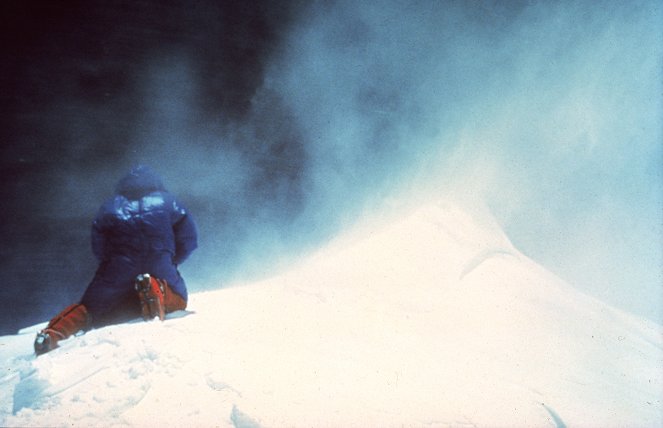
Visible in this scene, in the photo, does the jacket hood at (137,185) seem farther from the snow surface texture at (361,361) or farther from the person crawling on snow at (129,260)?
the snow surface texture at (361,361)

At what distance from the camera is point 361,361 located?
2059mm

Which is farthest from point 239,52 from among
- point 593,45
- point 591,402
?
point 593,45

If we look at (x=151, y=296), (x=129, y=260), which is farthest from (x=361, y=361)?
(x=129, y=260)

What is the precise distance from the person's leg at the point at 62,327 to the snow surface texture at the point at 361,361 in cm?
11

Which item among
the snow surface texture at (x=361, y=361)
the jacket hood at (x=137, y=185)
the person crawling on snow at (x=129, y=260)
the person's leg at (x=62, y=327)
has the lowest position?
the snow surface texture at (x=361, y=361)

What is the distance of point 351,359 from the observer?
2064 mm

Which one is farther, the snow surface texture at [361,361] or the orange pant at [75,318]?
the orange pant at [75,318]

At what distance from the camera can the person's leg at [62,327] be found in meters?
2.28

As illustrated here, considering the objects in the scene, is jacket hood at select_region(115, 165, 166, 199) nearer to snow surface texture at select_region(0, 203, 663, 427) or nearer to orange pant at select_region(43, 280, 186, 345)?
orange pant at select_region(43, 280, 186, 345)

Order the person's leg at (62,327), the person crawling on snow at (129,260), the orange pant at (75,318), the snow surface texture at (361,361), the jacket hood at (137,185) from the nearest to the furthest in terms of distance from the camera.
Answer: the snow surface texture at (361,361) → the person's leg at (62,327) → the orange pant at (75,318) → the person crawling on snow at (129,260) → the jacket hood at (137,185)

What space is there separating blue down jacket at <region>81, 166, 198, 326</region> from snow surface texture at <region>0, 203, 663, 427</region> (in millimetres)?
367

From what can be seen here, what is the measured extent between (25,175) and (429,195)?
14.6 ft

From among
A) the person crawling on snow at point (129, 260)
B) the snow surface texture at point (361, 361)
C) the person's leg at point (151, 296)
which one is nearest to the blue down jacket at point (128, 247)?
the person crawling on snow at point (129, 260)

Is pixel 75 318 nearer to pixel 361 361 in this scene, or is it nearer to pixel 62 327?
pixel 62 327
